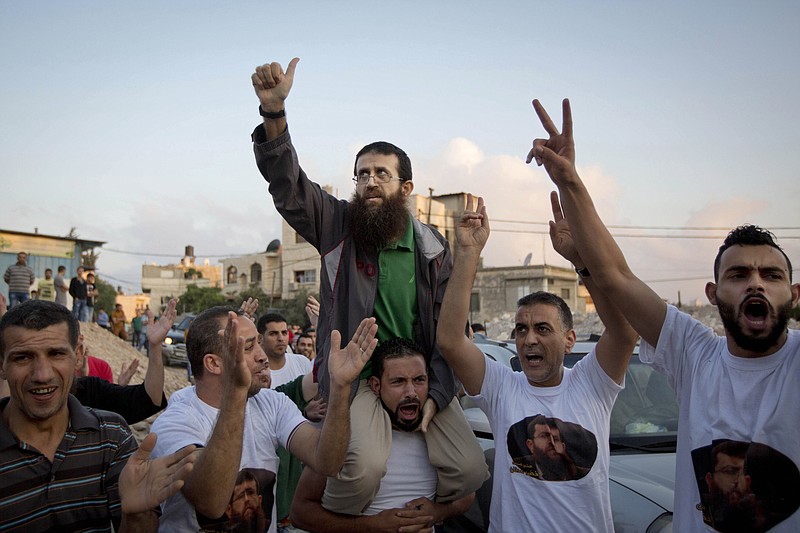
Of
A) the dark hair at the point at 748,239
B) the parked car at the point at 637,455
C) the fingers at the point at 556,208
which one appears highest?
the fingers at the point at 556,208

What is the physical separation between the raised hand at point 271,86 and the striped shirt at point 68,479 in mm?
1748

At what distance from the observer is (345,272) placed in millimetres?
3883

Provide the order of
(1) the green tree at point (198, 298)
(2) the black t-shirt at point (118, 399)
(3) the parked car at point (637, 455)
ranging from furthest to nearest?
(1) the green tree at point (198, 298), (2) the black t-shirt at point (118, 399), (3) the parked car at point (637, 455)

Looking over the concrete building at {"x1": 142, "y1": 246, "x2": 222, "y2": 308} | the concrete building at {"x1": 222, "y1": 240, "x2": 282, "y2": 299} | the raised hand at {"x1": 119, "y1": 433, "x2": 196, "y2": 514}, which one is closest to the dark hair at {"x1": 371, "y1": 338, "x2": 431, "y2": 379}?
the raised hand at {"x1": 119, "y1": 433, "x2": 196, "y2": 514}

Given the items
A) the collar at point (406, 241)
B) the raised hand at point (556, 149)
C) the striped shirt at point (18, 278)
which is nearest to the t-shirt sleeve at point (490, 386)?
the collar at point (406, 241)

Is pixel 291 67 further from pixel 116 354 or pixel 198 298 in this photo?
pixel 198 298

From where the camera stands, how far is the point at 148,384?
4.50 metres

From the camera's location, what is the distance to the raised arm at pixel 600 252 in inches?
117

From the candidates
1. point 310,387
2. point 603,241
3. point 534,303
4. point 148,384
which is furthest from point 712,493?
point 148,384

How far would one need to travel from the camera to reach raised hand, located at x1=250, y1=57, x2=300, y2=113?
A: 3.44 m

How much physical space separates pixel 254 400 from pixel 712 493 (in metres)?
2.23

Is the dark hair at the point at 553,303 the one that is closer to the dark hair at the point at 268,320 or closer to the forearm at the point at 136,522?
the forearm at the point at 136,522

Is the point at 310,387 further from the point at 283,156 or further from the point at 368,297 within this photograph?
the point at 283,156

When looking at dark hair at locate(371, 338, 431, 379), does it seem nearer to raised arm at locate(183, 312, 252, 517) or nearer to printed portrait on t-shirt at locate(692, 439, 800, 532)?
raised arm at locate(183, 312, 252, 517)
